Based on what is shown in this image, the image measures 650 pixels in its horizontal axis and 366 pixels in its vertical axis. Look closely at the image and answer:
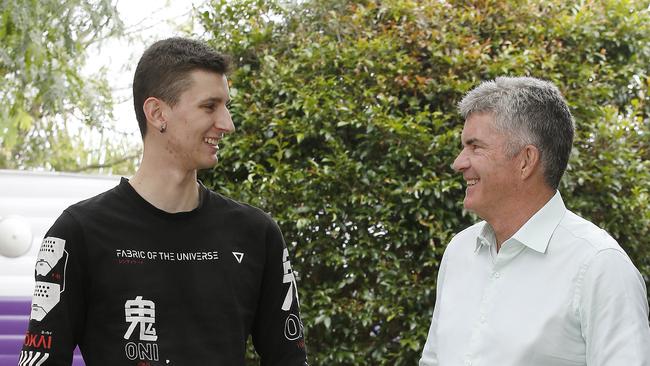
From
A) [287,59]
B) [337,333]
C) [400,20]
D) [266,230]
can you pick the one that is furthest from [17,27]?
[266,230]

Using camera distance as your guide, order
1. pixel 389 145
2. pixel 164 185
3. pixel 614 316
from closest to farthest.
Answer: pixel 614 316 → pixel 164 185 → pixel 389 145

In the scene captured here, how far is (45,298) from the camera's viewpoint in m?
2.63

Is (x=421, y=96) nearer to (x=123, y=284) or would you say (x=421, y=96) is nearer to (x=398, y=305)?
(x=398, y=305)

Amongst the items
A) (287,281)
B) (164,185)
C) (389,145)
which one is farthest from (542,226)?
(389,145)

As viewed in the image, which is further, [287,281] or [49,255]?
[287,281]

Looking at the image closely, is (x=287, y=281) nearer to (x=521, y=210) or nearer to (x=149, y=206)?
(x=149, y=206)

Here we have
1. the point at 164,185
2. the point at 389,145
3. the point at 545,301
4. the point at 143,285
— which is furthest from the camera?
the point at 389,145

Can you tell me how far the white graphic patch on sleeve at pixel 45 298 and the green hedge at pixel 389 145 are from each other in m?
2.66

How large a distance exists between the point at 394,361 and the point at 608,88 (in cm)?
195

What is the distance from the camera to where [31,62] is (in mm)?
8477

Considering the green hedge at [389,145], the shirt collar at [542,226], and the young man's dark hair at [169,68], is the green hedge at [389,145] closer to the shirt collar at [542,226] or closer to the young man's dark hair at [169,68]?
the shirt collar at [542,226]

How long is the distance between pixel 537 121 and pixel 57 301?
1366 mm

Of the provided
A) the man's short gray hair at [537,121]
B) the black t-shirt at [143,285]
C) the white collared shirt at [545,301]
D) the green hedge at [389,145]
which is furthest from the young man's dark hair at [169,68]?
the green hedge at [389,145]

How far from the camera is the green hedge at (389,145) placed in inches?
205
